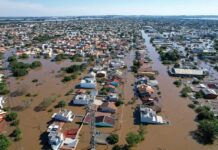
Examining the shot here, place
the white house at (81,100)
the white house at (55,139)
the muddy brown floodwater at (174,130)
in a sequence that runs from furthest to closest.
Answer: the white house at (81,100)
the muddy brown floodwater at (174,130)
the white house at (55,139)

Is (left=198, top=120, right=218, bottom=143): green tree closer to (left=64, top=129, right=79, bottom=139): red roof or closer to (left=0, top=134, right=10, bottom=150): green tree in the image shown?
(left=64, top=129, right=79, bottom=139): red roof

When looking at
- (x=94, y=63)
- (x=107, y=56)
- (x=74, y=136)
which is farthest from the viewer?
(x=107, y=56)

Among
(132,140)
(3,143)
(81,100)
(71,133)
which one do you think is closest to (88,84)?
(81,100)

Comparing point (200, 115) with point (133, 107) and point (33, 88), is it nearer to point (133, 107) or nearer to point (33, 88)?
point (133, 107)

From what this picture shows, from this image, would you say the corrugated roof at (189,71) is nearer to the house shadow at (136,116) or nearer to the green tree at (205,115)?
the green tree at (205,115)

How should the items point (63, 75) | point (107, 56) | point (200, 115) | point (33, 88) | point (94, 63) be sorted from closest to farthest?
point (200, 115) → point (33, 88) → point (63, 75) → point (94, 63) → point (107, 56)

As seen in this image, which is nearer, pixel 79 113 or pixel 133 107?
pixel 79 113

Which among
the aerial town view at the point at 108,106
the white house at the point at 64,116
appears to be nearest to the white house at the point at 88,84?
the aerial town view at the point at 108,106

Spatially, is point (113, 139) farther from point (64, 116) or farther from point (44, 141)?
point (64, 116)

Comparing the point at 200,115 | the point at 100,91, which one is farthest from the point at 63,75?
the point at 200,115
